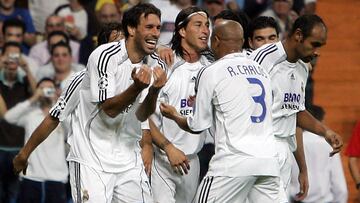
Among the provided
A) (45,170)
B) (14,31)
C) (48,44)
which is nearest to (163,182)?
(45,170)

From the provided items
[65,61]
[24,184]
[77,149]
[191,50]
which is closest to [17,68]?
[65,61]

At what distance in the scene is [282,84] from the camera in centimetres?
867

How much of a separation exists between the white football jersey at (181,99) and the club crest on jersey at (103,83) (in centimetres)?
129

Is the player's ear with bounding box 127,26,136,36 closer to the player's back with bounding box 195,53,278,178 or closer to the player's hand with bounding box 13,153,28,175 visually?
the player's back with bounding box 195,53,278,178

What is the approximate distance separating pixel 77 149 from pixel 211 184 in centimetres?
95

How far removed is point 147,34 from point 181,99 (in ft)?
3.75

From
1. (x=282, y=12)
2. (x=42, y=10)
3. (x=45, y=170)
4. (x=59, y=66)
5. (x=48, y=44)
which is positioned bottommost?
(x=45, y=170)

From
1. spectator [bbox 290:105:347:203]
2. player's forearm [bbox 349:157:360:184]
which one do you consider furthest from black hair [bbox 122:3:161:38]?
spectator [bbox 290:105:347:203]

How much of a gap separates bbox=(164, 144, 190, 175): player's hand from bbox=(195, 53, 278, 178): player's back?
0.56 meters

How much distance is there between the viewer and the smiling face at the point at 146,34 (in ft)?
26.3

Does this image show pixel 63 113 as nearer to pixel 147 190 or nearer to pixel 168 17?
pixel 147 190

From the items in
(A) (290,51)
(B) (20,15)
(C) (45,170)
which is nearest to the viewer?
(A) (290,51)

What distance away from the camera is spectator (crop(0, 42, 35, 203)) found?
11664 millimetres

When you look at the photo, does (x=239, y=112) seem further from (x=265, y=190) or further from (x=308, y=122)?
(x=308, y=122)
